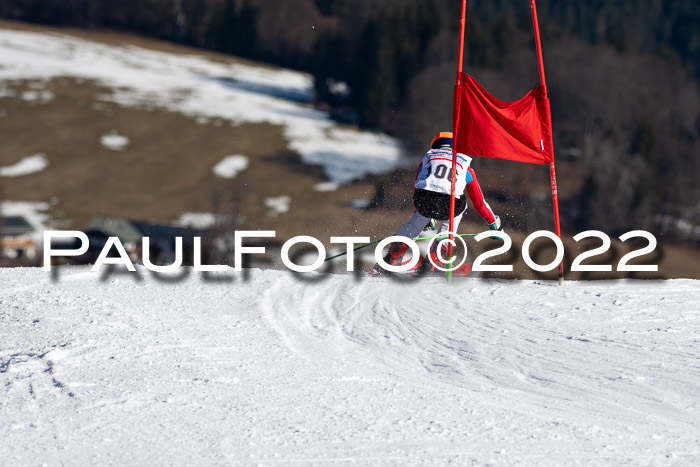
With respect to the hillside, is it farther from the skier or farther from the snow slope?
the snow slope

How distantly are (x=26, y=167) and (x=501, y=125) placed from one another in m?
50.0

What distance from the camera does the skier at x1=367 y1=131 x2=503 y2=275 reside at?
9.26 meters

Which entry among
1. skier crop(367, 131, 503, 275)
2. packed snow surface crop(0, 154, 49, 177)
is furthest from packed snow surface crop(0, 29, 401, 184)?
skier crop(367, 131, 503, 275)

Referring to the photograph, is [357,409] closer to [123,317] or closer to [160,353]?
[160,353]

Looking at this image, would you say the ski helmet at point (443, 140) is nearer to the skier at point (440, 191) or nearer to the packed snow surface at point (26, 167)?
the skier at point (440, 191)

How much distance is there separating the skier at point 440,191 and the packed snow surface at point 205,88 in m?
44.4

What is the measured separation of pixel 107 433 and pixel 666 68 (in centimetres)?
7494

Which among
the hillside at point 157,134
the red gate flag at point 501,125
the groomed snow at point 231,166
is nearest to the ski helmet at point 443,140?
the red gate flag at point 501,125

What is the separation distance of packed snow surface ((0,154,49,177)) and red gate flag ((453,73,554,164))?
4862 cm

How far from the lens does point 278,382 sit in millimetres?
6137

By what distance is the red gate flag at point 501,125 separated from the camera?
900 centimetres

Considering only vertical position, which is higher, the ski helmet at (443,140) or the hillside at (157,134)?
the hillside at (157,134)

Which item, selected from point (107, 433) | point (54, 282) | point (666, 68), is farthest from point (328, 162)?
point (107, 433)

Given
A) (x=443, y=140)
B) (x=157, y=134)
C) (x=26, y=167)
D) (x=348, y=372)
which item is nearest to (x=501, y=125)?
(x=443, y=140)
